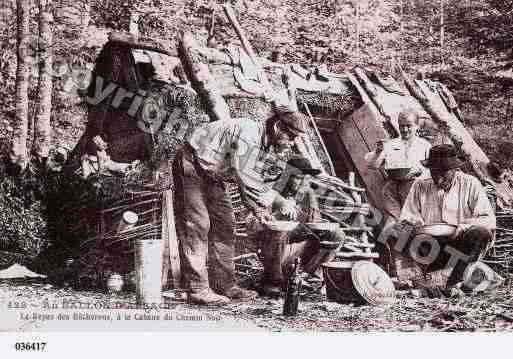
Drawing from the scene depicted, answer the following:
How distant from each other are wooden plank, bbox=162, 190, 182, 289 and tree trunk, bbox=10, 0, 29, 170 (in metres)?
1.30

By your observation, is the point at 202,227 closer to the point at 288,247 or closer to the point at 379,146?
the point at 288,247

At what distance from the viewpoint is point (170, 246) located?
5.61 metres

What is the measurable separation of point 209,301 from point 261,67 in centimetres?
217

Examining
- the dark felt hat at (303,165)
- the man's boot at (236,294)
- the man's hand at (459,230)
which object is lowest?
the man's boot at (236,294)

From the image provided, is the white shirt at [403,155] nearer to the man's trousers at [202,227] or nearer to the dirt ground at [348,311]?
the dirt ground at [348,311]

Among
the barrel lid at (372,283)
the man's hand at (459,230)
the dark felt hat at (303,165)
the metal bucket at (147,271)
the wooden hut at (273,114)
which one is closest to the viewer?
the metal bucket at (147,271)

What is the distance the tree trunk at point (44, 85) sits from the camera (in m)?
5.71

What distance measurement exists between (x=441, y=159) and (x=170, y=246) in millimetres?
2628

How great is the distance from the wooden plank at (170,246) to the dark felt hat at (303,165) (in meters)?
1.12

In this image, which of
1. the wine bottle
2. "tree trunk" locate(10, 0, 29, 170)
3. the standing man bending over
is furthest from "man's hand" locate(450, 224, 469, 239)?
"tree trunk" locate(10, 0, 29, 170)

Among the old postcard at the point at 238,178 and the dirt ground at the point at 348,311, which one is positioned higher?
the old postcard at the point at 238,178

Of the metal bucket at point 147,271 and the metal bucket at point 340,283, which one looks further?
the metal bucket at point 340,283

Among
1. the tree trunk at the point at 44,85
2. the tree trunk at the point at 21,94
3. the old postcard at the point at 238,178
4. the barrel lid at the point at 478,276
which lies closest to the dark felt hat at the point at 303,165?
the old postcard at the point at 238,178

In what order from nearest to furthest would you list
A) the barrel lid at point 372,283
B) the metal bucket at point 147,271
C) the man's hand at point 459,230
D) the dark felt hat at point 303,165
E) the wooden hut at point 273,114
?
the metal bucket at point 147,271 < the wooden hut at point 273,114 < the barrel lid at point 372,283 < the dark felt hat at point 303,165 < the man's hand at point 459,230
